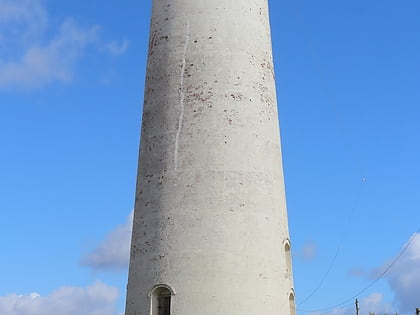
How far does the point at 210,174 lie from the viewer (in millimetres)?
16812

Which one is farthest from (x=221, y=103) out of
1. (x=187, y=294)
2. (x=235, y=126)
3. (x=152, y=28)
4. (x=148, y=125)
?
(x=187, y=294)

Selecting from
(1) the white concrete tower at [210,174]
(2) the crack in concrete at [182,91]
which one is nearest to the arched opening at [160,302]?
(1) the white concrete tower at [210,174]

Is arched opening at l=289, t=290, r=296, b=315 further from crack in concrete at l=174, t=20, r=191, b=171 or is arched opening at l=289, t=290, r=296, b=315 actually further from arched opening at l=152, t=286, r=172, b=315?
crack in concrete at l=174, t=20, r=191, b=171

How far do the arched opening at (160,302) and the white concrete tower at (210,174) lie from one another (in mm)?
22

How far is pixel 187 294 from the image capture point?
16.0 m

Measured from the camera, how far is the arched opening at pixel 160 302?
16438 millimetres

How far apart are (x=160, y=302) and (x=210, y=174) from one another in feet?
10.1

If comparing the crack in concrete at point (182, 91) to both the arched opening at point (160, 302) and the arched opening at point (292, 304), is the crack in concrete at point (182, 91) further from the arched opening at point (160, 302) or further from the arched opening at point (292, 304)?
the arched opening at point (292, 304)

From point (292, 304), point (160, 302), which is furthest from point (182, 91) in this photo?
point (292, 304)

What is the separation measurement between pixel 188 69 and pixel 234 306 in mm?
5809

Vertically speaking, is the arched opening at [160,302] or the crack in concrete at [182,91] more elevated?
the crack in concrete at [182,91]

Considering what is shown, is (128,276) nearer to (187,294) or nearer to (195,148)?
(187,294)

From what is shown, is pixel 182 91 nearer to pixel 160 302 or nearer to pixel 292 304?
pixel 160 302

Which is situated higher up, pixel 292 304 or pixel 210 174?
pixel 210 174
